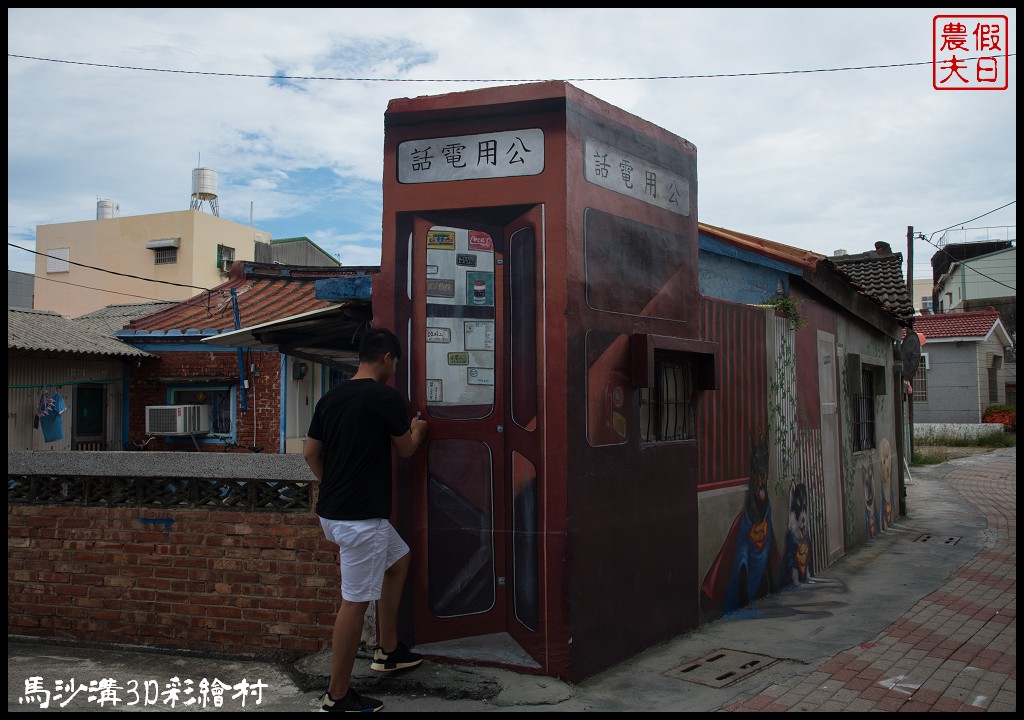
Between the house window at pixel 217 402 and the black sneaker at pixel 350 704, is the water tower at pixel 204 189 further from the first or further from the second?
the black sneaker at pixel 350 704

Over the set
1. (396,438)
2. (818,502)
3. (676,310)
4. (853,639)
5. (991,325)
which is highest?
(991,325)

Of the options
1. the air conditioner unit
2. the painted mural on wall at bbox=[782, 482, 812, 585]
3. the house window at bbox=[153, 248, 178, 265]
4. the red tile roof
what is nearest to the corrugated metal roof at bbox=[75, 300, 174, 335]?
the red tile roof

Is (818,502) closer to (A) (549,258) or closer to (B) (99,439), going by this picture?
(A) (549,258)

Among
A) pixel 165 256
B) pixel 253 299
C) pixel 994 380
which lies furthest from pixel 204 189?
pixel 994 380

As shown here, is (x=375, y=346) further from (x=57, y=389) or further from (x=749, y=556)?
(x=57, y=389)

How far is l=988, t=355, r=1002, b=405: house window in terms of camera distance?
99.7 feet

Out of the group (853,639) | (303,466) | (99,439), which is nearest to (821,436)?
(853,639)

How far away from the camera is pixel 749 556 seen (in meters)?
6.81

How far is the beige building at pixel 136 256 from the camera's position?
30891mm

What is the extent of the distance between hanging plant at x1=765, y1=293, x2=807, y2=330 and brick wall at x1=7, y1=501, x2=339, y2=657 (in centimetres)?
508

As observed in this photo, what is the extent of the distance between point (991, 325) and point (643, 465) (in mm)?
29147

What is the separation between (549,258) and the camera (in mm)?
4684

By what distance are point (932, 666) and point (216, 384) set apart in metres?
13.3

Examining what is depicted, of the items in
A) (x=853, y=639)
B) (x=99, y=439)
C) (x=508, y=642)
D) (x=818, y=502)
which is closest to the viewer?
(x=508, y=642)
